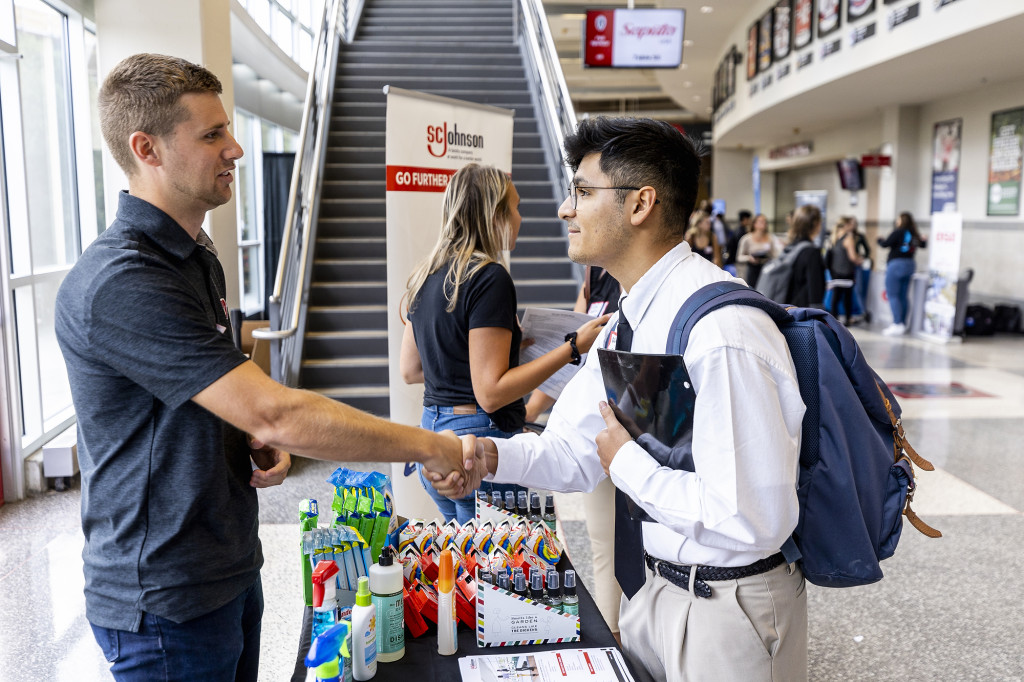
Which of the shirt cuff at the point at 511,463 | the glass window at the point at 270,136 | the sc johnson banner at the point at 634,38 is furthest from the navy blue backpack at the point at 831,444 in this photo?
the glass window at the point at 270,136

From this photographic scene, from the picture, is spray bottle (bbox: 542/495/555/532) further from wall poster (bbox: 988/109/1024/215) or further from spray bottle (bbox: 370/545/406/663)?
wall poster (bbox: 988/109/1024/215)

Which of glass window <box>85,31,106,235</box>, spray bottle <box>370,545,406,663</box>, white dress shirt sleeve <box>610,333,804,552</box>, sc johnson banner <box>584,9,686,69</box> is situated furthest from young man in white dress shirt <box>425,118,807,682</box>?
sc johnson banner <box>584,9,686,69</box>

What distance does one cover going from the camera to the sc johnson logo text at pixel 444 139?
3988 millimetres

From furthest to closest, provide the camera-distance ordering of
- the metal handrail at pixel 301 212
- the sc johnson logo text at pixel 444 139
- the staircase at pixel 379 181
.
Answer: the staircase at pixel 379 181, the metal handrail at pixel 301 212, the sc johnson logo text at pixel 444 139

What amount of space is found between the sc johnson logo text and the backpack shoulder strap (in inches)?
111

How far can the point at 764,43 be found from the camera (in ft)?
50.8

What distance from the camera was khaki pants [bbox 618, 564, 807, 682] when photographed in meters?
1.44

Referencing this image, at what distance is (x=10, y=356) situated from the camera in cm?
454

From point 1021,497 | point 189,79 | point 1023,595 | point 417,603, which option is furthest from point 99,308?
point 1021,497

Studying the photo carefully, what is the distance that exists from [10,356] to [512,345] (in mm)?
3361

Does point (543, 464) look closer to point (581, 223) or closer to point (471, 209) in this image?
point (581, 223)

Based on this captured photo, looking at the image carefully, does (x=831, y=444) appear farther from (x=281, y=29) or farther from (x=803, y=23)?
(x=803, y=23)

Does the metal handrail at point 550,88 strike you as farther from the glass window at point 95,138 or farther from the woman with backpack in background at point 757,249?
the woman with backpack in background at point 757,249

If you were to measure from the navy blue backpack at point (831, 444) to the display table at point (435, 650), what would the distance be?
1.40ft
